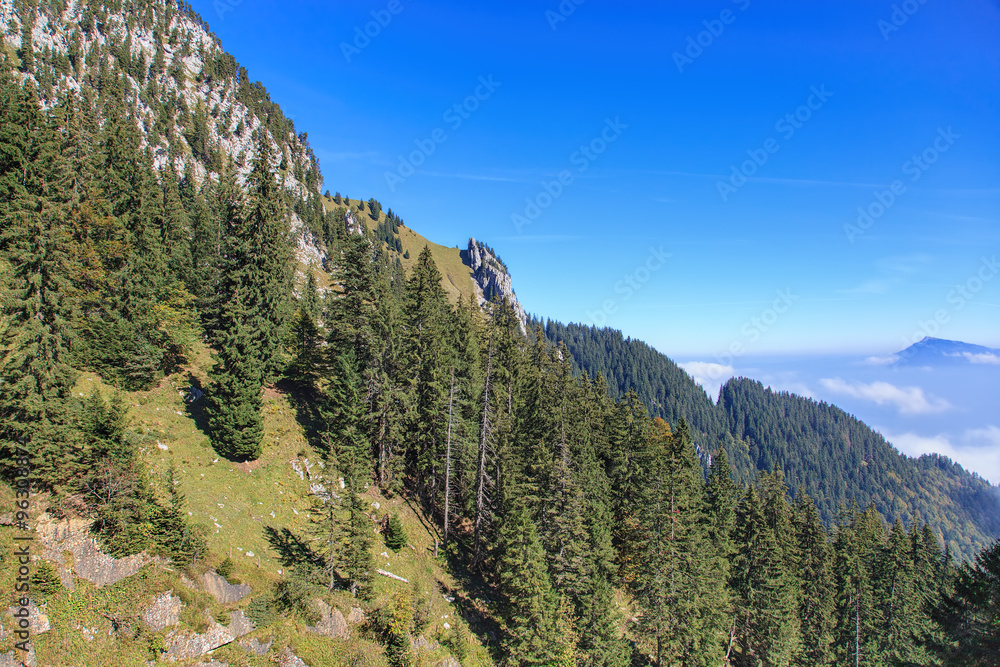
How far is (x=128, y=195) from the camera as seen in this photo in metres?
33.2

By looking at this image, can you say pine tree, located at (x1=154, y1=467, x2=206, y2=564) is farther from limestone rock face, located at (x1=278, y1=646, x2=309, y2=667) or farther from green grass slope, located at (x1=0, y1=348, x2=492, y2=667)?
limestone rock face, located at (x1=278, y1=646, x2=309, y2=667)

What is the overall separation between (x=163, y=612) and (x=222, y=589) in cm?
239

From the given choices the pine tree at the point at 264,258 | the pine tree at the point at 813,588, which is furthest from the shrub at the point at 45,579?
the pine tree at the point at 813,588

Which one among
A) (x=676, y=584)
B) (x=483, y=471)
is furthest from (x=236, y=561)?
(x=676, y=584)

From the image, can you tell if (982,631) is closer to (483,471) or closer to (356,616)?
(483,471)

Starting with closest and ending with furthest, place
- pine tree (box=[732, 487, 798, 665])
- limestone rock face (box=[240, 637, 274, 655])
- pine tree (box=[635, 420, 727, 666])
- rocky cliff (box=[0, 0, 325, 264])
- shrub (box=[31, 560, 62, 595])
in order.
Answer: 1. shrub (box=[31, 560, 62, 595])
2. limestone rock face (box=[240, 637, 274, 655])
3. pine tree (box=[635, 420, 727, 666])
4. pine tree (box=[732, 487, 798, 665])
5. rocky cliff (box=[0, 0, 325, 264])

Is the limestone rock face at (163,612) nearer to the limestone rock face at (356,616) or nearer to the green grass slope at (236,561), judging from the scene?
the green grass slope at (236,561)

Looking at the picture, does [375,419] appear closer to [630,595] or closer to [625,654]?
[625,654]

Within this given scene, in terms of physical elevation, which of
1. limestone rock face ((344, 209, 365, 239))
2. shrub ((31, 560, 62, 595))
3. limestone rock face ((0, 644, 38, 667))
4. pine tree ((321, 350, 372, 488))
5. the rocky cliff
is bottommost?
limestone rock face ((0, 644, 38, 667))

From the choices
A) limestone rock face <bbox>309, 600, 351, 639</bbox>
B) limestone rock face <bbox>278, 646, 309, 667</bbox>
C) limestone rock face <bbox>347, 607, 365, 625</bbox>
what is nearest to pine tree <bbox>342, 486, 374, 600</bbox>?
limestone rock face <bbox>347, 607, 365, 625</bbox>

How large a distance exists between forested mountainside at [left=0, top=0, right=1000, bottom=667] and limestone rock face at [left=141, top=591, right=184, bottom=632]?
7 centimetres

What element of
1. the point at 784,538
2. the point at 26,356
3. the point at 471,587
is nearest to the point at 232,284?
the point at 26,356

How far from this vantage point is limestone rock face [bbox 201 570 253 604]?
1764 cm

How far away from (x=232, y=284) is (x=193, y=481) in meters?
13.0
